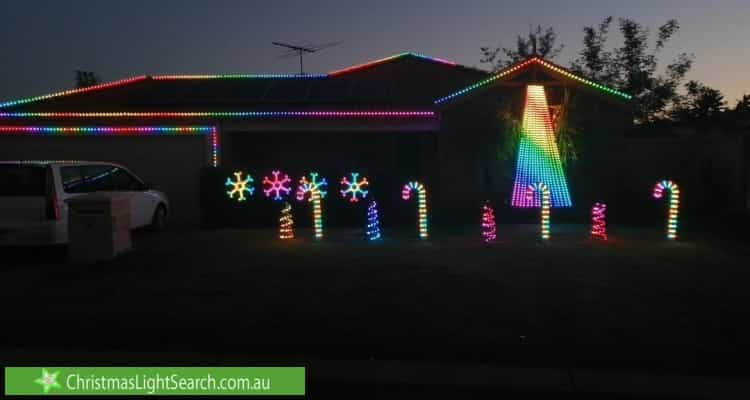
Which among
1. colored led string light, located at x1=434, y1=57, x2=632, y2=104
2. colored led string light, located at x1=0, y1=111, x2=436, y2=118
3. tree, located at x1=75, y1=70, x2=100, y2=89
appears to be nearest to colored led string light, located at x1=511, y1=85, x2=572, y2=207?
colored led string light, located at x1=434, y1=57, x2=632, y2=104

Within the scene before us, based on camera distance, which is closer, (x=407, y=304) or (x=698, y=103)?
(x=407, y=304)

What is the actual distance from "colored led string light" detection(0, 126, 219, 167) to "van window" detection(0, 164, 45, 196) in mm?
5326

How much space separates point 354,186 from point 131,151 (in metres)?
5.21

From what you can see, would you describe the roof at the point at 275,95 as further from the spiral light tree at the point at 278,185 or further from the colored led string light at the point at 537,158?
the spiral light tree at the point at 278,185

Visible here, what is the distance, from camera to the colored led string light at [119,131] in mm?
15570

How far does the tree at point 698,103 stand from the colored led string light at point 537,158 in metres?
13.2

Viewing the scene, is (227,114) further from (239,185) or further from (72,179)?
(72,179)

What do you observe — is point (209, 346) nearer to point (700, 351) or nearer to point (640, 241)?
point (700, 351)

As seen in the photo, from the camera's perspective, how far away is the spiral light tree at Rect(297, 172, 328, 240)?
12.7m

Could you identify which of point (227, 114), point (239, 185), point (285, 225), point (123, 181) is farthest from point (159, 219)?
point (285, 225)

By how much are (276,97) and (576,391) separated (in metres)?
12.9

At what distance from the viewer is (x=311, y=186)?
1343 centimetres

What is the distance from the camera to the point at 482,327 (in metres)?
6.48

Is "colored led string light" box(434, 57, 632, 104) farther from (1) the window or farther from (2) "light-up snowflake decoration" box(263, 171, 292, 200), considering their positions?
(1) the window
